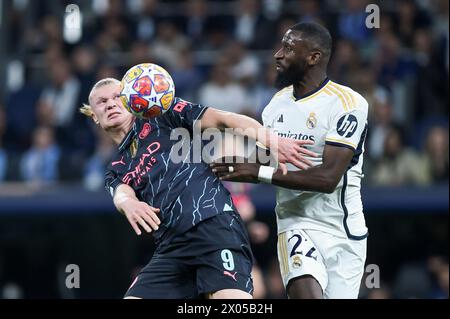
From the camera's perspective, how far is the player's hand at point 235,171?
685 centimetres

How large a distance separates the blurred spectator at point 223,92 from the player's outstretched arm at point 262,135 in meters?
6.73

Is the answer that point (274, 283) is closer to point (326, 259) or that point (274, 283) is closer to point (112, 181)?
point (326, 259)

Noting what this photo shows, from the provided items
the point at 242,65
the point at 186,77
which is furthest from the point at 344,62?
the point at 186,77

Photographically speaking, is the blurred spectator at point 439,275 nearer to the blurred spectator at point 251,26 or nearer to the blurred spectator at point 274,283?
the blurred spectator at point 274,283

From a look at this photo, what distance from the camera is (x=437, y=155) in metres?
12.3

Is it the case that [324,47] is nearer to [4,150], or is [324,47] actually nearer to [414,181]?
[414,181]

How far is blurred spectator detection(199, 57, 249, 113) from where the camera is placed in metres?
13.8

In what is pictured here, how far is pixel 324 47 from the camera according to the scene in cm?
742

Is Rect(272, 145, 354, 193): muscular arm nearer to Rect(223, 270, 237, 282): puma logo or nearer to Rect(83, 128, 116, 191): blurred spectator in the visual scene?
Rect(223, 270, 237, 282): puma logo

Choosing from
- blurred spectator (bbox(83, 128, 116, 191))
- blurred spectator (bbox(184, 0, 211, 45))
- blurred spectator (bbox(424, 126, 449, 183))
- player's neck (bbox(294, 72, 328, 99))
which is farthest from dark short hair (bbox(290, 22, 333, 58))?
blurred spectator (bbox(184, 0, 211, 45))

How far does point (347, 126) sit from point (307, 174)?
47cm

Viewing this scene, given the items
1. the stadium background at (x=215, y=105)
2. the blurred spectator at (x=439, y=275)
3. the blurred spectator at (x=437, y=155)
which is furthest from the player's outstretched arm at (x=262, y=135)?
the blurred spectator at (x=437, y=155)
